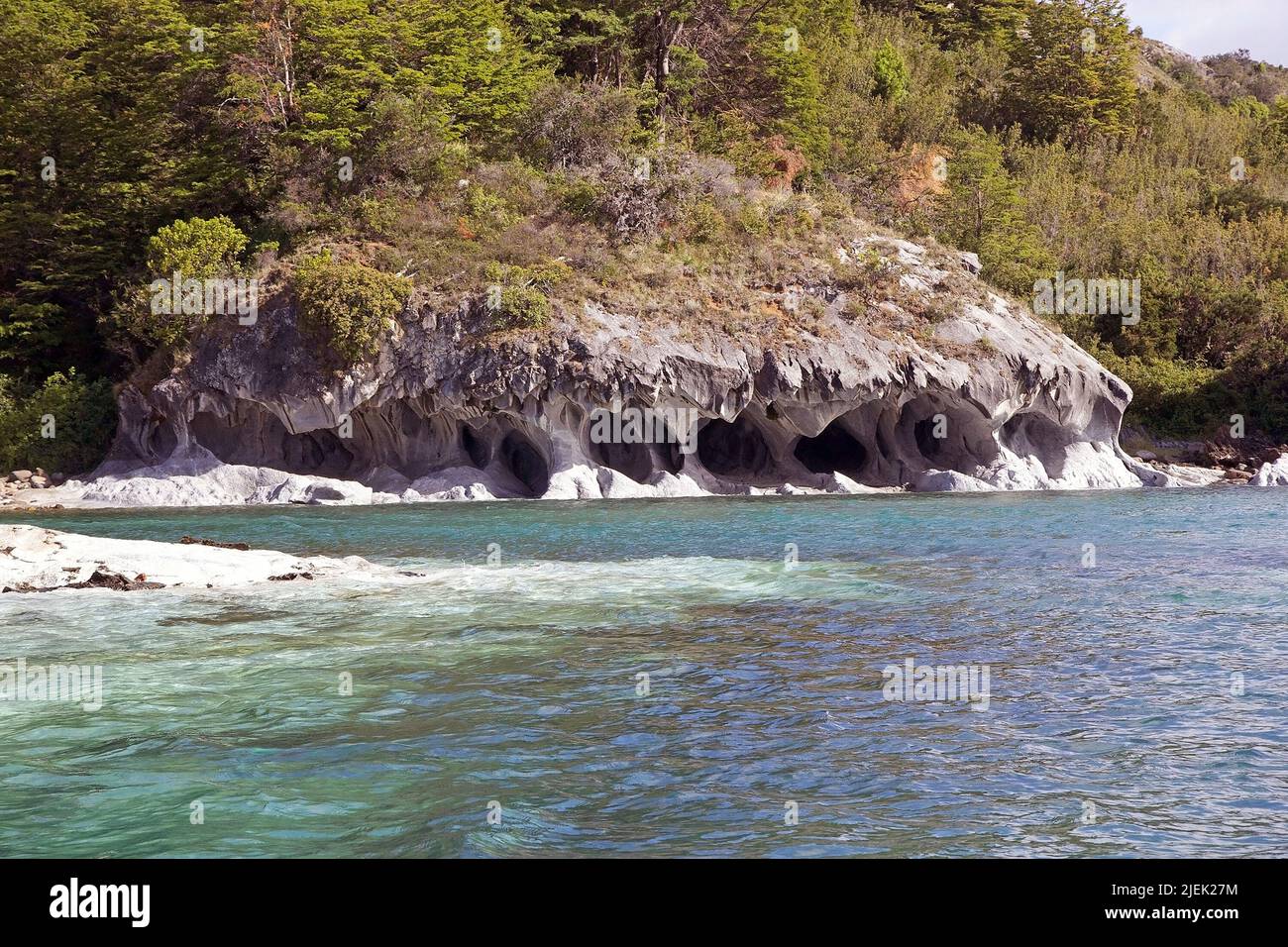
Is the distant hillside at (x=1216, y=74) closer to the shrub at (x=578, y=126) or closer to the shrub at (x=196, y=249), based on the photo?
the shrub at (x=578, y=126)

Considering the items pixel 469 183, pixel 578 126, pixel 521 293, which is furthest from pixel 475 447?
pixel 578 126

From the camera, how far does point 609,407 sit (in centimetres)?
3447

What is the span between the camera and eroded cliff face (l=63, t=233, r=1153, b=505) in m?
34.5

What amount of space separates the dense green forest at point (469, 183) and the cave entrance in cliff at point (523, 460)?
4.41m

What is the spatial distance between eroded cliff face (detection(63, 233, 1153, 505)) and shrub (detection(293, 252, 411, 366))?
0.59m

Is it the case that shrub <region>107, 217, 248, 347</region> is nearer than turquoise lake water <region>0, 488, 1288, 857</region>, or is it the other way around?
turquoise lake water <region>0, 488, 1288, 857</region>

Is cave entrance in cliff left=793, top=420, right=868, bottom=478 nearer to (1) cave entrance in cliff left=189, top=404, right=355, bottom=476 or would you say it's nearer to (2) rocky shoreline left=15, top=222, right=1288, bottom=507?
(2) rocky shoreline left=15, top=222, right=1288, bottom=507

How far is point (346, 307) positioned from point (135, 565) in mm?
18078

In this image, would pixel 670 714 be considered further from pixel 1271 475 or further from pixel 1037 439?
pixel 1271 475

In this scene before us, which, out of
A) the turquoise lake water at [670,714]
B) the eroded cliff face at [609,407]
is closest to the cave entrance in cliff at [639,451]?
the eroded cliff face at [609,407]

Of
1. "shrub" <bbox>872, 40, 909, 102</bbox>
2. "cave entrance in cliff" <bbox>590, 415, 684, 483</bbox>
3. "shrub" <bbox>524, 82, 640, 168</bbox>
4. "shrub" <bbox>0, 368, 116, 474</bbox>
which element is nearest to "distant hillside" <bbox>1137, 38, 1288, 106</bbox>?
"shrub" <bbox>872, 40, 909, 102</bbox>

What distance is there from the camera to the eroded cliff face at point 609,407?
1357 inches
